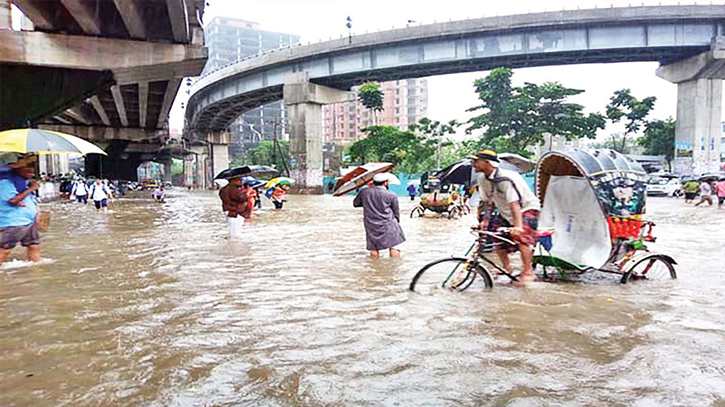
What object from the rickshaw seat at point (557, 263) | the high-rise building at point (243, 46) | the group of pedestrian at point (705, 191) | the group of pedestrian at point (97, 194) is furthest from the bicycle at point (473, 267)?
the high-rise building at point (243, 46)

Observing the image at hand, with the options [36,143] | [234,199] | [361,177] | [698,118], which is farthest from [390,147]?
[36,143]

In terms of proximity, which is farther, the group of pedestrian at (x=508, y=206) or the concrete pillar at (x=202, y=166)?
the concrete pillar at (x=202, y=166)

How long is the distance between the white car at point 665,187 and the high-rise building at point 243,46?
3277 inches

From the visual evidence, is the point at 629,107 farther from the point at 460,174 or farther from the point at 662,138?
the point at 460,174

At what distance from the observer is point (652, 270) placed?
7.10 meters

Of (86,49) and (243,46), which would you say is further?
(243,46)

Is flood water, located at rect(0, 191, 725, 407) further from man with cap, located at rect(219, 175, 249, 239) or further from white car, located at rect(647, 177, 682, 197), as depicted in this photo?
white car, located at rect(647, 177, 682, 197)

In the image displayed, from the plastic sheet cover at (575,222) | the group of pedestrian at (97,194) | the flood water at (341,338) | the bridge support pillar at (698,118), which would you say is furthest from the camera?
the bridge support pillar at (698,118)

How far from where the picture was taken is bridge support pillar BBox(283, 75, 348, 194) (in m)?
36.3

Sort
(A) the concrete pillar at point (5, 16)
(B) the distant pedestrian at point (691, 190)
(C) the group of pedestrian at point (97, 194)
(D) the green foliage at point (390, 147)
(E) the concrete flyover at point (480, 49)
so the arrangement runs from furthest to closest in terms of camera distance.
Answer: (D) the green foliage at point (390, 147), (E) the concrete flyover at point (480, 49), (B) the distant pedestrian at point (691, 190), (C) the group of pedestrian at point (97, 194), (A) the concrete pillar at point (5, 16)

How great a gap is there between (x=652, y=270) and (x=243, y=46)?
12468cm

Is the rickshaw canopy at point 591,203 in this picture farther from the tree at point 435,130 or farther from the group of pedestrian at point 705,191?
the tree at point 435,130

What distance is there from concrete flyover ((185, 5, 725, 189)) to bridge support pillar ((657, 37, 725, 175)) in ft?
3.90

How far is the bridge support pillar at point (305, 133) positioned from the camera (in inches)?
1431
